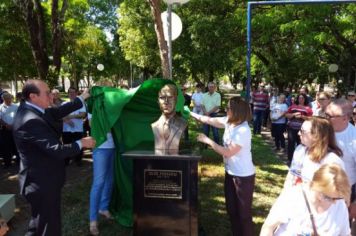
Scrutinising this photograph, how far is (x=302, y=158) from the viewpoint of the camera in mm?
3320

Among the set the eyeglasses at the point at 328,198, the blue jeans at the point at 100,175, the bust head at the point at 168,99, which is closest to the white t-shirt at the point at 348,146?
the eyeglasses at the point at 328,198

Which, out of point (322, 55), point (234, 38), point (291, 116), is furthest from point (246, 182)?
point (322, 55)

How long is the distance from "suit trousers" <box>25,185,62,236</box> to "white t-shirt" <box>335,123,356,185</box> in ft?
9.11

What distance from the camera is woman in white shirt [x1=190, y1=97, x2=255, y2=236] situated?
3777mm

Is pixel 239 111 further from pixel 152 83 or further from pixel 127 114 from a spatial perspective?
pixel 127 114

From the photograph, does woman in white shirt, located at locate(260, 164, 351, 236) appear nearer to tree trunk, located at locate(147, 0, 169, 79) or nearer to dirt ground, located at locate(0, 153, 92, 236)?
dirt ground, located at locate(0, 153, 92, 236)

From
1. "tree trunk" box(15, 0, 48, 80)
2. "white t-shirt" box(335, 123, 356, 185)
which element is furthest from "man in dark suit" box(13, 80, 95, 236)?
"tree trunk" box(15, 0, 48, 80)

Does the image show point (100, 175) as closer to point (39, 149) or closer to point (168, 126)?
point (168, 126)

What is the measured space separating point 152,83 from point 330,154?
2.37 m

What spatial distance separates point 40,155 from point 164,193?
134 centimetres

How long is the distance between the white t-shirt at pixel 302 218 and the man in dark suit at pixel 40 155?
6.10 ft

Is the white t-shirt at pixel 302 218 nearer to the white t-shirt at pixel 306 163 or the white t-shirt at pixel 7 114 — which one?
the white t-shirt at pixel 306 163

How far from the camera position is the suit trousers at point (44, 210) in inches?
137

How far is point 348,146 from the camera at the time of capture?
12.0 feet
